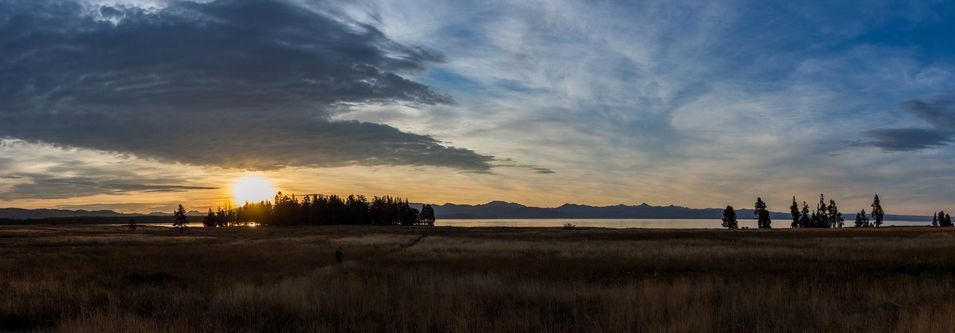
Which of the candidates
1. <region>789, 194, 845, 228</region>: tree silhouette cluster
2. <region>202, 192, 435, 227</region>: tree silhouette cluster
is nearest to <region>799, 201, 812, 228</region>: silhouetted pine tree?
<region>789, 194, 845, 228</region>: tree silhouette cluster

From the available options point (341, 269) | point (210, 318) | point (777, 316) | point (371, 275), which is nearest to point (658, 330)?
point (777, 316)

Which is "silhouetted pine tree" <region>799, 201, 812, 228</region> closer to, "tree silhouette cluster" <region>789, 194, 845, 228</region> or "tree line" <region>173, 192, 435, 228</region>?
"tree silhouette cluster" <region>789, 194, 845, 228</region>

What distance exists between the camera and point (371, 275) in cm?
2317

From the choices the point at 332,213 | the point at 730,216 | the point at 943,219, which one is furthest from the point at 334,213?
the point at 943,219

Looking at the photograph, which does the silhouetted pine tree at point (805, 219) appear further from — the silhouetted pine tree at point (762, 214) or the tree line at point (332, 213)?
the tree line at point (332, 213)

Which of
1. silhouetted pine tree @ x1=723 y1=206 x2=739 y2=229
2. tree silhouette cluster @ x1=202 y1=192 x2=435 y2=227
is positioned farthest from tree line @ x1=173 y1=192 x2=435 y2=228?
silhouetted pine tree @ x1=723 y1=206 x2=739 y2=229

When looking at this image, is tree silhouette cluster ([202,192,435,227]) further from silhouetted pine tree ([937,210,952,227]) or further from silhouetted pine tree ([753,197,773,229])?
silhouetted pine tree ([937,210,952,227])

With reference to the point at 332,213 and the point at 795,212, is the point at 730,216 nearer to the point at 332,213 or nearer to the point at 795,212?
the point at 795,212

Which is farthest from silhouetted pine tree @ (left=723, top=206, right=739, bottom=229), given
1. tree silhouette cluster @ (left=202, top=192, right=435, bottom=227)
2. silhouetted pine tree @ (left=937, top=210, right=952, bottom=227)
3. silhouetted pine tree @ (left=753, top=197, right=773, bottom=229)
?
tree silhouette cluster @ (left=202, top=192, right=435, bottom=227)

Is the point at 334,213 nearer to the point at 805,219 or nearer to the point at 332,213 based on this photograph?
the point at 332,213

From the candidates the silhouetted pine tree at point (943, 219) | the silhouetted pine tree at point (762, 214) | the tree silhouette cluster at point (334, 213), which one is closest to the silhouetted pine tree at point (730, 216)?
the silhouetted pine tree at point (762, 214)

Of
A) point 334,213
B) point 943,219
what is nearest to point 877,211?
point 943,219

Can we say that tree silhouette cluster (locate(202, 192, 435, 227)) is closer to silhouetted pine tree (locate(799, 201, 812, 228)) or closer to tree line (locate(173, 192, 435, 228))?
tree line (locate(173, 192, 435, 228))

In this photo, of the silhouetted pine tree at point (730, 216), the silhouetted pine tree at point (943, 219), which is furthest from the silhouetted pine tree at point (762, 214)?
the silhouetted pine tree at point (943, 219)
